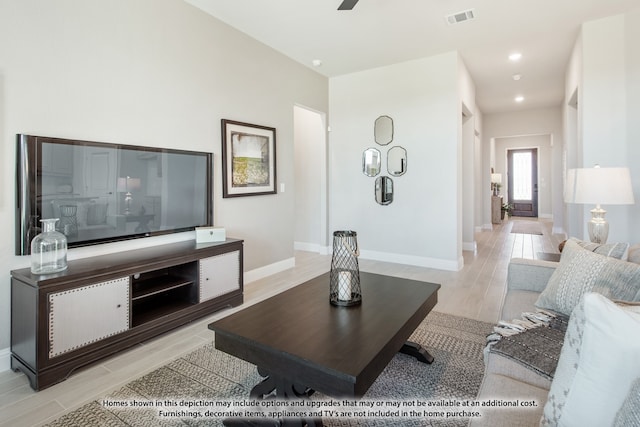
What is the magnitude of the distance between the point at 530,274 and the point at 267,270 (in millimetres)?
3008

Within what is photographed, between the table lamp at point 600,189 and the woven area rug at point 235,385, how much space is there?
134 cm

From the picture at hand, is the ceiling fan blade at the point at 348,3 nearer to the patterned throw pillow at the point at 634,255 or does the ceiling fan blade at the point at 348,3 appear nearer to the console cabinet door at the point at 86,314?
the patterned throw pillow at the point at 634,255

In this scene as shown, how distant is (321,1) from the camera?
3303mm

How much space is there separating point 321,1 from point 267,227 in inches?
102

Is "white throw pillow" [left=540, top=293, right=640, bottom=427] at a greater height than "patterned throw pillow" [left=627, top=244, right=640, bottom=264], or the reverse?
"patterned throw pillow" [left=627, top=244, right=640, bottom=264]

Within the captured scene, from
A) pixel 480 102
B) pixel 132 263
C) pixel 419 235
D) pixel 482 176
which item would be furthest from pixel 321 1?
pixel 482 176

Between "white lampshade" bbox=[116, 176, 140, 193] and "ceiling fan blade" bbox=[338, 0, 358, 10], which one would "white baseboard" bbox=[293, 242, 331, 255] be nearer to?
"white lampshade" bbox=[116, 176, 140, 193]

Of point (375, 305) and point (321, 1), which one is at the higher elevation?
point (321, 1)

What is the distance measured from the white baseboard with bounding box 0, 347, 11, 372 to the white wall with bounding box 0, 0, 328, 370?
2 cm

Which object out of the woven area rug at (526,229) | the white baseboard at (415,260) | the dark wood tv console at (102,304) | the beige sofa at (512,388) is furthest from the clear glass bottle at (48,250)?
the woven area rug at (526,229)

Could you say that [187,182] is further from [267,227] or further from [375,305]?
[375,305]

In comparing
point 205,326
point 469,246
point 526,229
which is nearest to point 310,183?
point 469,246

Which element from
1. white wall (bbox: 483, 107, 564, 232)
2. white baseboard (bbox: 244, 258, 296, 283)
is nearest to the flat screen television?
white baseboard (bbox: 244, 258, 296, 283)

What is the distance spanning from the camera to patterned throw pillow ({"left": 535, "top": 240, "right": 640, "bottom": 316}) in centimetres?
156
